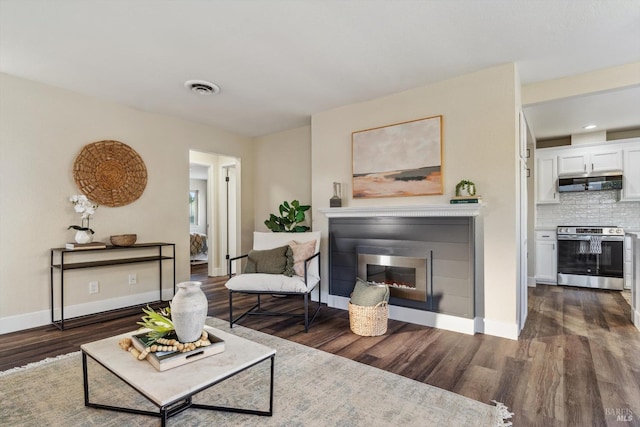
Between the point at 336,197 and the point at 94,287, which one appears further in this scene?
the point at 336,197

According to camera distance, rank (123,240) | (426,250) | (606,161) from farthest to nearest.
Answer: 1. (606,161)
2. (123,240)
3. (426,250)

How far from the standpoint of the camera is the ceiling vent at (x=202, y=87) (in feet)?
10.1

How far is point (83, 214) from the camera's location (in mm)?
3350

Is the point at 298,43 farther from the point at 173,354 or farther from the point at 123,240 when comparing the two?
the point at 123,240

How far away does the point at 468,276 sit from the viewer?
113 inches

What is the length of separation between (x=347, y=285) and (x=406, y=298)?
0.70 m

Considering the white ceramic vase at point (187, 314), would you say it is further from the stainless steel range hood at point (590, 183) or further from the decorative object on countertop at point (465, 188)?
the stainless steel range hood at point (590, 183)

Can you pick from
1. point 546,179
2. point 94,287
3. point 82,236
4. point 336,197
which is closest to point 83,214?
point 82,236

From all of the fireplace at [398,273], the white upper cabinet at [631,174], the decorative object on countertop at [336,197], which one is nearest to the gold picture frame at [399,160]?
the decorative object on countertop at [336,197]

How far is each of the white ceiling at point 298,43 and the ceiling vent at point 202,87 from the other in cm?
9

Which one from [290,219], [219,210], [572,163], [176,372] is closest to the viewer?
[176,372]

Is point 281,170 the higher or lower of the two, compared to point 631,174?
higher

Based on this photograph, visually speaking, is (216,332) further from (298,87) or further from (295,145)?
(295,145)

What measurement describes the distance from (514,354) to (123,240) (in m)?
3.92
